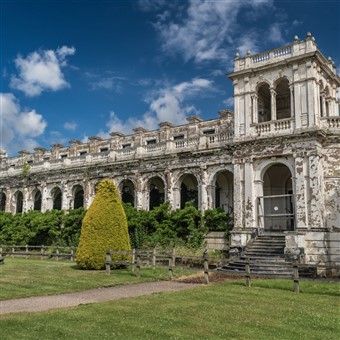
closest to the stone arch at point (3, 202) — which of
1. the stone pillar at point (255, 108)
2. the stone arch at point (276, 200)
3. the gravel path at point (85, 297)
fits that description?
the stone arch at point (276, 200)

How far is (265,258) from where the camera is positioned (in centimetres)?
1912

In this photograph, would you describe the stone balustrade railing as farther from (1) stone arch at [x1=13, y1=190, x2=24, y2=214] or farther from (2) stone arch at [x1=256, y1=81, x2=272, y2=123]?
(1) stone arch at [x1=13, y1=190, x2=24, y2=214]

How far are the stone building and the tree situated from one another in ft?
22.2

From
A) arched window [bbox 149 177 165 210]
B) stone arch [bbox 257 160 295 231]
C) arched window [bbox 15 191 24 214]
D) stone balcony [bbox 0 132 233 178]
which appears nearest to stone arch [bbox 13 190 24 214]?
arched window [bbox 15 191 24 214]

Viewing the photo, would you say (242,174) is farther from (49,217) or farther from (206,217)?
(49,217)

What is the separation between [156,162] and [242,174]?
7576mm

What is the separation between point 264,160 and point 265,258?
19.6ft

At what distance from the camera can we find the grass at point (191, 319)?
7531 mm

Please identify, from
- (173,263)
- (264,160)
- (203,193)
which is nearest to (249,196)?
(264,160)

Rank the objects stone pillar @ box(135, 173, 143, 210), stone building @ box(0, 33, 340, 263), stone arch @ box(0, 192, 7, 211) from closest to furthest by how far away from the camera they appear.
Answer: stone building @ box(0, 33, 340, 263)
stone pillar @ box(135, 173, 143, 210)
stone arch @ box(0, 192, 7, 211)

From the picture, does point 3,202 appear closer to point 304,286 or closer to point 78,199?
point 78,199

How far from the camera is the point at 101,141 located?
36.7 meters

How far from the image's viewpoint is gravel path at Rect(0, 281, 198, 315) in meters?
10.3

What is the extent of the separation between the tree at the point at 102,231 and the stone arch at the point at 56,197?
1665cm
